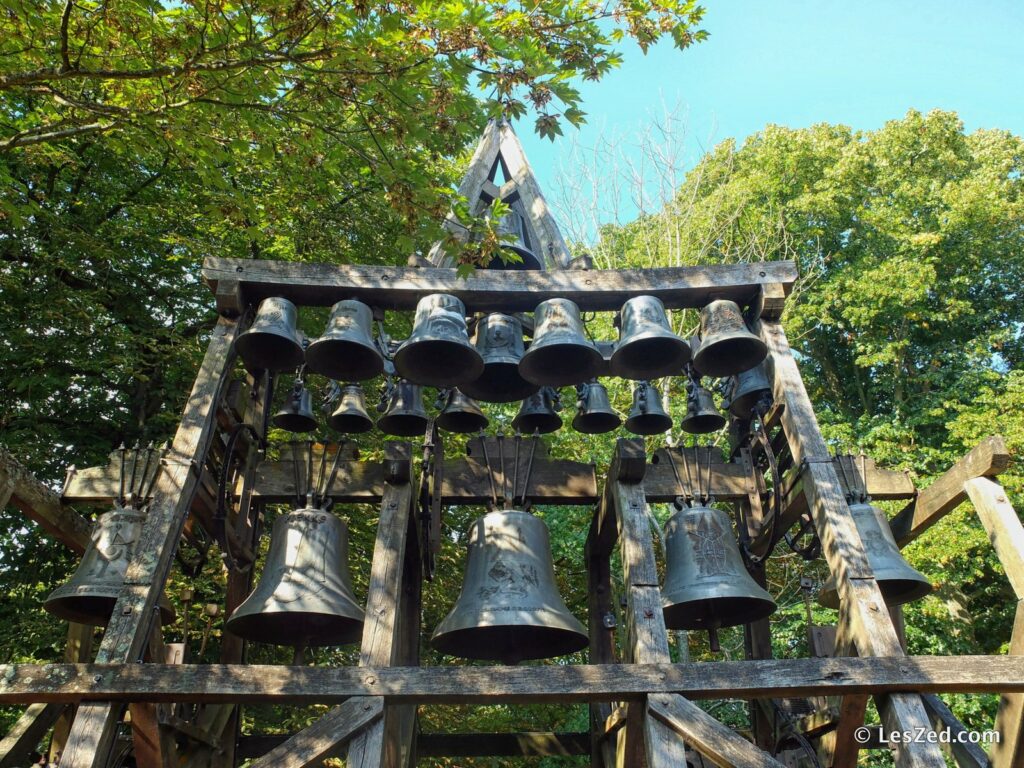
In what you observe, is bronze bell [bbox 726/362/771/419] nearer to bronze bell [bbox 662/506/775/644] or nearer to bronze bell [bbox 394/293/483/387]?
bronze bell [bbox 662/506/775/644]

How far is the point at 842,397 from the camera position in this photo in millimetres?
17141

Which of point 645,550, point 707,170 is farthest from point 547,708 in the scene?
point 707,170

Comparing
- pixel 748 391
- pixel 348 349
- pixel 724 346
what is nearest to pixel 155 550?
pixel 348 349

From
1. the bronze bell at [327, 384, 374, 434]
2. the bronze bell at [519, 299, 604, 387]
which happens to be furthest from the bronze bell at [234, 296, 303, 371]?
the bronze bell at [519, 299, 604, 387]

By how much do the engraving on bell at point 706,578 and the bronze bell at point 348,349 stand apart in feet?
6.82

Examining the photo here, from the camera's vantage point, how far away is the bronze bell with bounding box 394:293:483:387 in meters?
4.56

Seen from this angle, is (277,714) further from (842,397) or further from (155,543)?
(842,397)

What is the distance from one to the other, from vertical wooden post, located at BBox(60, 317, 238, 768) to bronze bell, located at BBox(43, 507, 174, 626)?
587 millimetres

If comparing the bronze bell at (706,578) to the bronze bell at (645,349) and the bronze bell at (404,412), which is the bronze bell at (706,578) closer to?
the bronze bell at (645,349)

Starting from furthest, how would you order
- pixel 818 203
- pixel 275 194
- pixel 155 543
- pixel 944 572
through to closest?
pixel 818 203, pixel 944 572, pixel 275 194, pixel 155 543

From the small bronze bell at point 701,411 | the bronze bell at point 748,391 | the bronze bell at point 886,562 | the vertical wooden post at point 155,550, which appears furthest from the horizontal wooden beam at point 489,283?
the bronze bell at point 886,562

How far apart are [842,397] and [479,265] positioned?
14216 millimetres

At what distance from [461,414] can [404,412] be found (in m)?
0.37

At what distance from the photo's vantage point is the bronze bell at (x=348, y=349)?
→ 4.66m
